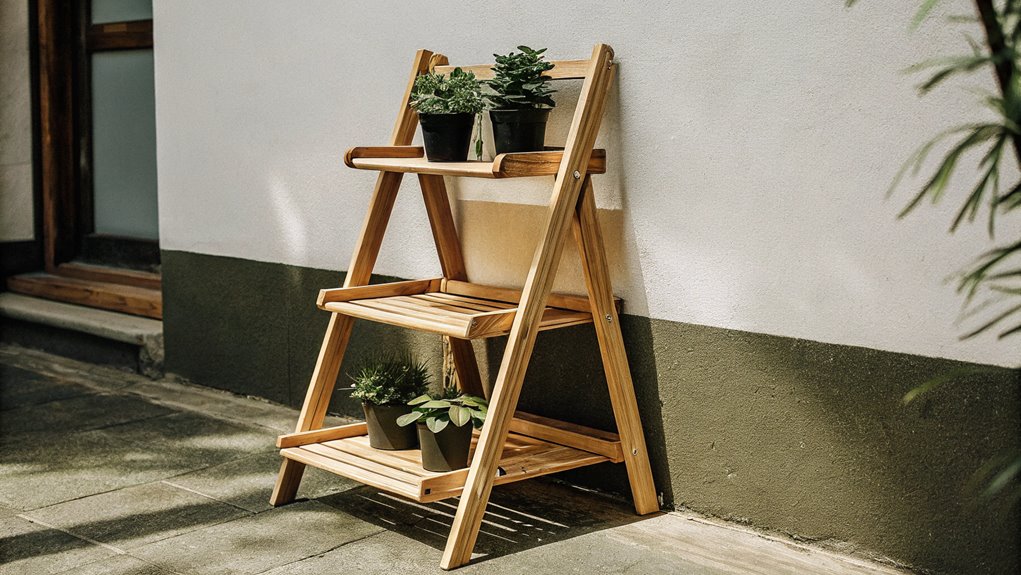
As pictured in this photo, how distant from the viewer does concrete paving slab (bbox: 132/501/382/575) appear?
2.51 metres

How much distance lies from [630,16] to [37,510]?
1.99 metres

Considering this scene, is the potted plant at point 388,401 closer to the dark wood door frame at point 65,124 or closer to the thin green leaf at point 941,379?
the thin green leaf at point 941,379

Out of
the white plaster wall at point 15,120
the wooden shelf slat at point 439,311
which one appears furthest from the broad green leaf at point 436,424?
the white plaster wall at point 15,120

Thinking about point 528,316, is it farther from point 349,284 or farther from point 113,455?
point 113,455

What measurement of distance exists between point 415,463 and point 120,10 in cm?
310

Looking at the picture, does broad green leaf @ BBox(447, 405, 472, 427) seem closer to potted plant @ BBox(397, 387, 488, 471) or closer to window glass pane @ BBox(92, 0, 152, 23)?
potted plant @ BBox(397, 387, 488, 471)

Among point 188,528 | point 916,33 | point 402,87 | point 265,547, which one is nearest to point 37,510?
point 188,528

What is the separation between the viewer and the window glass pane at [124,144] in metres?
4.86

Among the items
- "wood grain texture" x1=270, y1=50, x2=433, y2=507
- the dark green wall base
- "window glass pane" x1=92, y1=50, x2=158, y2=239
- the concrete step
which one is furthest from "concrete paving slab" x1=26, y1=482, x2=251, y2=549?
"window glass pane" x1=92, y1=50, x2=158, y2=239

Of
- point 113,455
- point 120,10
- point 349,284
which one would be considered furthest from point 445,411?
point 120,10

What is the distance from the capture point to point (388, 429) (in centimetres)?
283

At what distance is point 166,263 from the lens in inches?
167

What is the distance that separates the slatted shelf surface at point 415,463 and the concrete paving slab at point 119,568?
0.44 meters

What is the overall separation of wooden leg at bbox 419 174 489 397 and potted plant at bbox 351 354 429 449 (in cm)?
26
